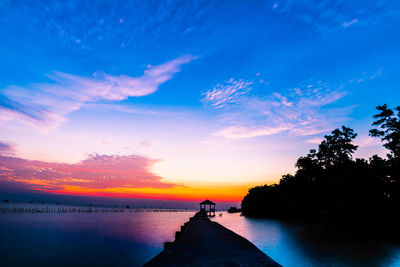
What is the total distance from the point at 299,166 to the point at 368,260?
31421mm

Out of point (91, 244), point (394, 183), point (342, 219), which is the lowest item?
point (91, 244)

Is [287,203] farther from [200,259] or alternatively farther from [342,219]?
[200,259]

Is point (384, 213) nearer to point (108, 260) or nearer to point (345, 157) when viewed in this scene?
point (345, 157)

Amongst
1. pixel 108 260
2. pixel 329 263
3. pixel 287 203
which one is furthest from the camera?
pixel 287 203

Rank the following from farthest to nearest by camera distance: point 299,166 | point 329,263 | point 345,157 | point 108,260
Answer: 1. point 299,166
2. point 345,157
3. point 108,260
4. point 329,263

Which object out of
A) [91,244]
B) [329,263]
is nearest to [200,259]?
[329,263]

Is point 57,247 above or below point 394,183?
below

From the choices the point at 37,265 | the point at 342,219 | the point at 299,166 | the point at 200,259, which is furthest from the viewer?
the point at 299,166

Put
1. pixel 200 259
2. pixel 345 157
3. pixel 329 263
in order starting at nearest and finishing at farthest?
pixel 200 259, pixel 329 263, pixel 345 157

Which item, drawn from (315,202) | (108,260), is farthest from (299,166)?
(108,260)

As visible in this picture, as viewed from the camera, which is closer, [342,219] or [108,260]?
[108,260]

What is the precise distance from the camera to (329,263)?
13188 mm

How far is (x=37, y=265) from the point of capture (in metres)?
15.1

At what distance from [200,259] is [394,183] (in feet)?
90.5
